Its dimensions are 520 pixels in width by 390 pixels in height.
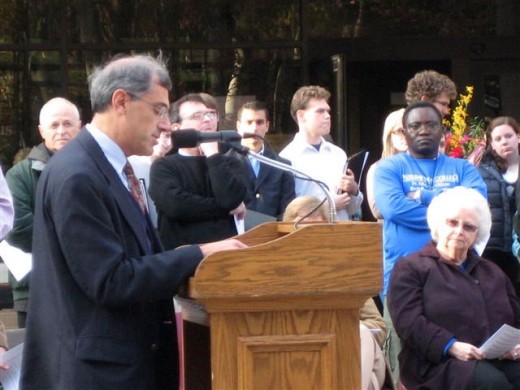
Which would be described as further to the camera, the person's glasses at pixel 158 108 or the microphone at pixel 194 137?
the microphone at pixel 194 137

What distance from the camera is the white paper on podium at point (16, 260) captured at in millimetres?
6691

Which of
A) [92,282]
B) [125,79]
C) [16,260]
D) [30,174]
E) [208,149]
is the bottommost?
[16,260]

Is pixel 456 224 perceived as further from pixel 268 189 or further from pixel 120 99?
pixel 120 99

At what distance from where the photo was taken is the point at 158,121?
152 inches

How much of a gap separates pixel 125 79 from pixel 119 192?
14.9 inches

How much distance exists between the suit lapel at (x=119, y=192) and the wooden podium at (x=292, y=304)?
28cm

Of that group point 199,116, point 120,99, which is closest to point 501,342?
point 199,116

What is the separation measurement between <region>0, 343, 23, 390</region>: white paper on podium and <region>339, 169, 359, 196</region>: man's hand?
2.96 meters

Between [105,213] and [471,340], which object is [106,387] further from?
[471,340]

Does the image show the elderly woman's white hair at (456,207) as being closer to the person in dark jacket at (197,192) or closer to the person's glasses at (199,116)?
the person in dark jacket at (197,192)

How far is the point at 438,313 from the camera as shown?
6121 millimetres

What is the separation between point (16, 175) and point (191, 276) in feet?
11.1

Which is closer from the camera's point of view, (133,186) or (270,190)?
(133,186)

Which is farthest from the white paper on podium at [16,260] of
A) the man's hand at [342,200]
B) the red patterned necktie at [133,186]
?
the red patterned necktie at [133,186]
